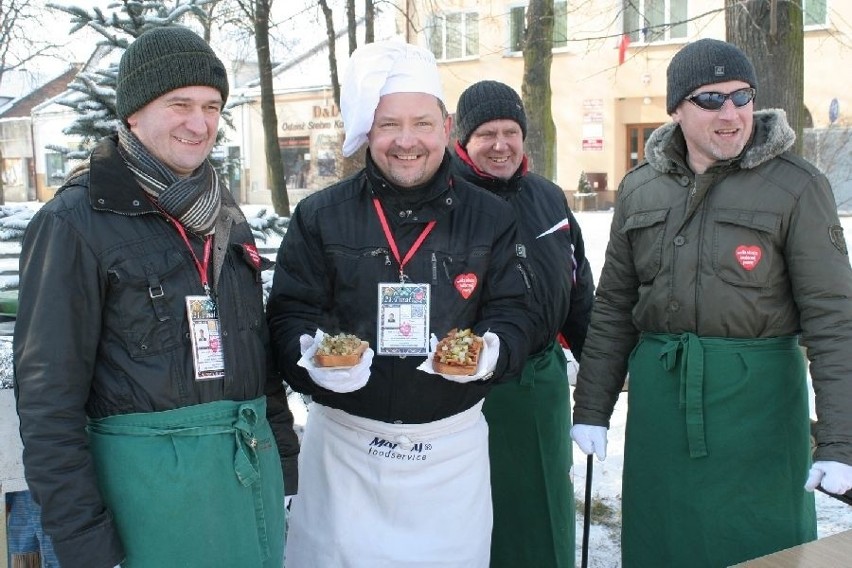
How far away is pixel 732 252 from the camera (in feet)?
8.46

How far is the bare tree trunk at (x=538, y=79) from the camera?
31.8 feet

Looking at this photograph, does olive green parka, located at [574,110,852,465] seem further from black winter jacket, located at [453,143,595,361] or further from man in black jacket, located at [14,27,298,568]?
man in black jacket, located at [14,27,298,568]

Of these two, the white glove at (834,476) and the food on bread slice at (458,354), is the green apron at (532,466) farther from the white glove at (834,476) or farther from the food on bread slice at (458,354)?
the white glove at (834,476)

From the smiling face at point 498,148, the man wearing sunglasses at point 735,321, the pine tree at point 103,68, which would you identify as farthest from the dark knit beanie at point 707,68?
the pine tree at point 103,68

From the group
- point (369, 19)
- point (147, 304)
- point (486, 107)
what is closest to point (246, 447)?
point (147, 304)

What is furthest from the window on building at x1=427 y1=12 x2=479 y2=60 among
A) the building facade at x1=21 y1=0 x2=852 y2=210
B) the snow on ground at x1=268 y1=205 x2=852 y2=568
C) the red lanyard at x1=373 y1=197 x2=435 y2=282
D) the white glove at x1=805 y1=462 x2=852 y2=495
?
the white glove at x1=805 y1=462 x2=852 y2=495

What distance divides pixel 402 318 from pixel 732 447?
3.71 feet

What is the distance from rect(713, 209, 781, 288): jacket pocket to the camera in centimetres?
255

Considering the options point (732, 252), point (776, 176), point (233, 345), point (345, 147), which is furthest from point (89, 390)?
point (776, 176)

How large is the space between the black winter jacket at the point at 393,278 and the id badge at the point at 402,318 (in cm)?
3

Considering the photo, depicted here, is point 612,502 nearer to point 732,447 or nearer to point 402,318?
point 732,447

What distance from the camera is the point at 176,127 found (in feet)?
7.28

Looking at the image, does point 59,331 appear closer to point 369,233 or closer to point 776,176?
point 369,233

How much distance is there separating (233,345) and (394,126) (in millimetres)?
852
